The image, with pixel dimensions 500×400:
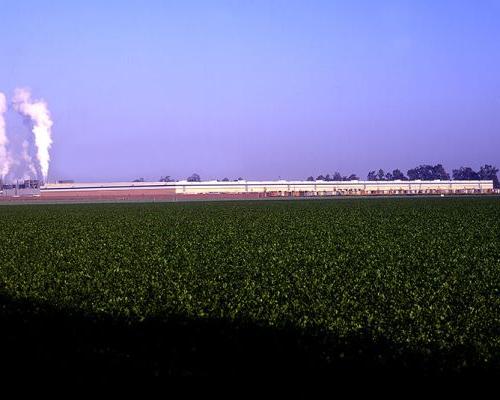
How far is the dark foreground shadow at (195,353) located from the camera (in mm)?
6875

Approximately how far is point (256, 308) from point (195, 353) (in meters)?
2.67

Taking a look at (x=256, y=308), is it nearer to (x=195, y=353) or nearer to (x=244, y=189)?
(x=195, y=353)

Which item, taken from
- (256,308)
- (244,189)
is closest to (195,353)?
(256,308)

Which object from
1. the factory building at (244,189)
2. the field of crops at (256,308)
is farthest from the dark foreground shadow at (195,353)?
the factory building at (244,189)

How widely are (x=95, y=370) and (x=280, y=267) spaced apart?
836 cm

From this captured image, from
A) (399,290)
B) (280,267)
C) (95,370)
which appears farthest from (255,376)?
(280,267)

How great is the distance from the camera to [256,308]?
10.1m

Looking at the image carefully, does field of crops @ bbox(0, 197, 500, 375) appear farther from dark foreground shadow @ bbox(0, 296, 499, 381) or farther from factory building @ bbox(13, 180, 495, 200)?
factory building @ bbox(13, 180, 495, 200)

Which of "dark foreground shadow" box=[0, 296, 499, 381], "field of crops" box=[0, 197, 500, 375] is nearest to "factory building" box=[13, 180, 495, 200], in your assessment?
"field of crops" box=[0, 197, 500, 375]

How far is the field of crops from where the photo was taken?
7.38m

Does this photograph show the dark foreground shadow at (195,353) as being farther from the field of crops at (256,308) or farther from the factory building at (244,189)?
the factory building at (244,189)

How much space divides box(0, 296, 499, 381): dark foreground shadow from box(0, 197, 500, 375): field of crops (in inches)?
0.9

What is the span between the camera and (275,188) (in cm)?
16788

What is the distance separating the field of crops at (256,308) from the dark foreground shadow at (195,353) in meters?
0.02
